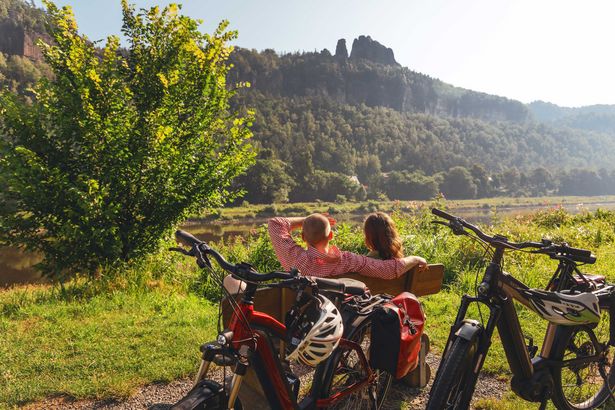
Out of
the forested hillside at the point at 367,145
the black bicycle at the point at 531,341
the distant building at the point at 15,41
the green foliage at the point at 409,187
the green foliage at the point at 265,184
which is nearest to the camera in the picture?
the black bicycle at the point at 531,341

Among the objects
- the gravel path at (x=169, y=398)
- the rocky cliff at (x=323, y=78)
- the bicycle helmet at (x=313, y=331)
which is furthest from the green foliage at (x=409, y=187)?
the bicycle helmet at (x=313, y=331)

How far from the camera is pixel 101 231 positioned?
6.77m

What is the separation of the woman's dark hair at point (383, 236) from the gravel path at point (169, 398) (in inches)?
47.6

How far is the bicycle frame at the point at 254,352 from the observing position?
210cm

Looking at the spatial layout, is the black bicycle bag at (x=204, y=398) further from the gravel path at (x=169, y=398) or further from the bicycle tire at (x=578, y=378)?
the bicycle tire at (x=578, y=378)

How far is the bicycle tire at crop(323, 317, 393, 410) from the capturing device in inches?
104

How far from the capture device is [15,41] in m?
105

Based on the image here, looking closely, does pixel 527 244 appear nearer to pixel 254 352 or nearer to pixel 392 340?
pixel 392 340

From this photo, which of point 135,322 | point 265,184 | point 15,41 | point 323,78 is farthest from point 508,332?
point 323,78

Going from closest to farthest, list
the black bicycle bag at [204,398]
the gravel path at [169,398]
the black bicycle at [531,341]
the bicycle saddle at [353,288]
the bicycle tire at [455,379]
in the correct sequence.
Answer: the black bicycle bag at [204,398] < the bicycle tire at [455,379] < the black bicycle at [531,341] < the bicycle saddle at [353,288] < the gravel path at [169,398]

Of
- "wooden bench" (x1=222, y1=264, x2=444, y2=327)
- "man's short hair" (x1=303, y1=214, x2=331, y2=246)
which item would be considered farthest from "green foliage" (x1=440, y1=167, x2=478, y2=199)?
"man's short hair" (x1=303, y1=214, x2=331, y2=246)

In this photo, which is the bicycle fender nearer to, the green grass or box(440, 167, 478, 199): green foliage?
the green grass

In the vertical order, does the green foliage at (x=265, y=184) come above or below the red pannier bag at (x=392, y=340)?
below

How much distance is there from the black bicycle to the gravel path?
66 cm
